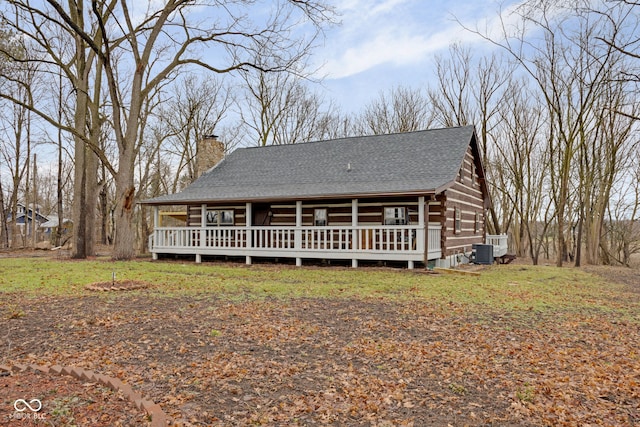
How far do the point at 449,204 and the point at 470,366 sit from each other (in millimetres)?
12730

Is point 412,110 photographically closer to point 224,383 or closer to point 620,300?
point 620,300

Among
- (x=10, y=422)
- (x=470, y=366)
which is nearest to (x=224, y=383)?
(x=10, y=422)

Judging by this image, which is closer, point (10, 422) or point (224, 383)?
point (10, 422)

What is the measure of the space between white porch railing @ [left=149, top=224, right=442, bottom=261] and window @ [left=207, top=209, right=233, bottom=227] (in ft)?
2.22

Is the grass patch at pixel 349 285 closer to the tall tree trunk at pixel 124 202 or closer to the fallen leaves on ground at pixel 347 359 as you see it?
the fallen leaves on ground at pixel 347 359

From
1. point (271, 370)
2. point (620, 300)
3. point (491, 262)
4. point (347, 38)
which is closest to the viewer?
point (271, 370)

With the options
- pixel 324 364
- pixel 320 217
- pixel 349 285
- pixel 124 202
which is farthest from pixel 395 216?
pixel 324 364

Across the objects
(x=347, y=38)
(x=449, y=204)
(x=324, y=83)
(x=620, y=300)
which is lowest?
(x=620, y=300)

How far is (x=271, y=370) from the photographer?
4.91 meters

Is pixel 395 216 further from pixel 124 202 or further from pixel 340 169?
pixel 124 202

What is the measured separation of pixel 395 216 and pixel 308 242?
3.63m

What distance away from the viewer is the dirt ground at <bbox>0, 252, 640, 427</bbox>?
386 cm

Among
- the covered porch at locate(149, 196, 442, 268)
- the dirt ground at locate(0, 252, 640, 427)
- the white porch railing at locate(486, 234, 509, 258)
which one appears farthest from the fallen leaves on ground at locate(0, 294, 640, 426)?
the white porch railing at locate(486, 234, 509, 258)

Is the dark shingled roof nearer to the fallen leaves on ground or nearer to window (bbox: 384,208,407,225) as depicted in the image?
window (bbox: 384,208,407,225)
